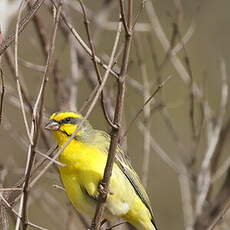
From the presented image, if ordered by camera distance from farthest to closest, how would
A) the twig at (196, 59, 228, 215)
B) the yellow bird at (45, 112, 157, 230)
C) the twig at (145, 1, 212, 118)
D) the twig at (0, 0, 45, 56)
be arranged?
1. the twig at (145, 1, 212, 118)
2. the twig at (196, 59, 228, 215)
3. the yellow bird at (45, 112, 157, 230)
4. the twig at (0, 0, 45, 56)

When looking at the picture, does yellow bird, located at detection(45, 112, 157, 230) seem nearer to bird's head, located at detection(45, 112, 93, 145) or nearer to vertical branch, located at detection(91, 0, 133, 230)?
bird's head, located at detection(45, 112, 93, 145)

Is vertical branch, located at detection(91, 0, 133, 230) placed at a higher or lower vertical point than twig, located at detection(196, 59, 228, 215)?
lower

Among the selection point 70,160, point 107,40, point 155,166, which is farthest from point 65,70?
point 70,160

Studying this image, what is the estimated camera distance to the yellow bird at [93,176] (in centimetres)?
416

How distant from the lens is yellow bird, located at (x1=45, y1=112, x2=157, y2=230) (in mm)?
4160

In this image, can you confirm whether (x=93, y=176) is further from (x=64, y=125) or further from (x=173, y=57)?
(x=173, y=57)

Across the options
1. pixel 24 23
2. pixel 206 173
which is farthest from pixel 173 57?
pixel 24 23

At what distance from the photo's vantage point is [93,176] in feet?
13.6

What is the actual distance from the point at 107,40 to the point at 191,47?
1375 millimetres

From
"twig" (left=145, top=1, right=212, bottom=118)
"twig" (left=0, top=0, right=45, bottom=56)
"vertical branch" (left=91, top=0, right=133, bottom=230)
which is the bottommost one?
"vertical branch" (left=91, top=0, right=133, bottom=230)

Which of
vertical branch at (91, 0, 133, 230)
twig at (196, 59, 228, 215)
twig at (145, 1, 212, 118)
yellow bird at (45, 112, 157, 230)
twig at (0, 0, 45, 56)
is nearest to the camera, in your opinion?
vertical branch at (91, 0, 133, 230)

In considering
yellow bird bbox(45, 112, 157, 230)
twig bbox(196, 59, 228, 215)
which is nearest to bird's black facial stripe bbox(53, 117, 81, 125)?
yellow bird bbox(45, 112, 157, 230)

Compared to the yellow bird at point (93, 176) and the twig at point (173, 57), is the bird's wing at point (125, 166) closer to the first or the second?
the yellow bird at point (93, 176)

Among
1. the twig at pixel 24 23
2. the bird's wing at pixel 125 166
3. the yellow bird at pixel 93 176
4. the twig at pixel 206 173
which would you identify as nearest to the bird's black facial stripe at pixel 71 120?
the yellow bird at pixel 93 176
